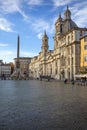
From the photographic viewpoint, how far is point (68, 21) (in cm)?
11838

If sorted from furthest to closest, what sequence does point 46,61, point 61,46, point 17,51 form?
point 46,61 → point 17,51 → point 61,46

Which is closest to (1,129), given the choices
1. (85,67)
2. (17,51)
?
(85,67)

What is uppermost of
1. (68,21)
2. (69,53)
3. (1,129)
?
(68,21)

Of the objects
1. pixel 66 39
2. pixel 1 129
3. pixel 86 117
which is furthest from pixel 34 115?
pixel 66 39

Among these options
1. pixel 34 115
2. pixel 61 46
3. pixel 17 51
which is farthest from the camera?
pixel 17 51

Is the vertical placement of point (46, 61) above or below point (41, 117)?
above

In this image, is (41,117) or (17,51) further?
(17,51)

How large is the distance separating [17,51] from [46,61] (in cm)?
3596

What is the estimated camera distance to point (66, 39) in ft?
328

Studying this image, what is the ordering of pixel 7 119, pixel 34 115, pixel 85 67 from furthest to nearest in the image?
1. pixel 85 67
2. pixel 34 115
3. pixel 7 119

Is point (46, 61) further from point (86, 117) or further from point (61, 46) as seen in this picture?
point (86, 117)

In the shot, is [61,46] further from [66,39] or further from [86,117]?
[86,117]

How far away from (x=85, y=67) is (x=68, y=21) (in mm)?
48101

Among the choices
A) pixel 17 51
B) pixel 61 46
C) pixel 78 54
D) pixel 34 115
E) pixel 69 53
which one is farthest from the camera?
pixel 17 51
